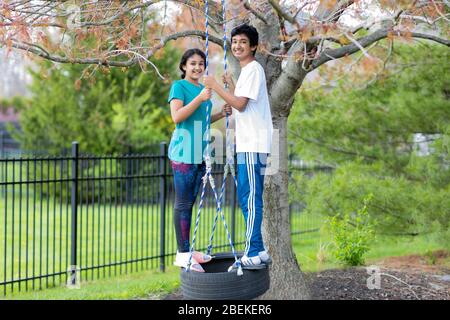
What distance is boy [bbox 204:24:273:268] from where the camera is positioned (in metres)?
4.57

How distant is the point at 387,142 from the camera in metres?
8.98

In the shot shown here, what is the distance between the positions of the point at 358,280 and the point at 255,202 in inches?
111

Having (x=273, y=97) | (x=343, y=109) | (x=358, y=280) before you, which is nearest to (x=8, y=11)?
(x=273, y=97)

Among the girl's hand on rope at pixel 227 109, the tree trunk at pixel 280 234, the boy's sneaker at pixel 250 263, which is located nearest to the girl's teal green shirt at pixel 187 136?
the girl's hand on rope at pixel 227 109

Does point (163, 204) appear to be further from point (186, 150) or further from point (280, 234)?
point (186, 150)

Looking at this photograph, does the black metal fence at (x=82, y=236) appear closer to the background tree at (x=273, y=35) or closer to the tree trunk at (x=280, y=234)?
the background tree at (x=273, y=35)

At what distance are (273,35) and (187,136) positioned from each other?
181cm

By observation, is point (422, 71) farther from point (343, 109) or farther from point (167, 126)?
point (167, 126)

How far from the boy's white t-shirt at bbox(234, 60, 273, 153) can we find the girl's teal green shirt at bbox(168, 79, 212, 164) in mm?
338

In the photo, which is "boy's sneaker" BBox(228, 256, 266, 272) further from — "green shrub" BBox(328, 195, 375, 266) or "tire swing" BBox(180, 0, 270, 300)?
"green shrub" BBox(328, 195, 375, 266)

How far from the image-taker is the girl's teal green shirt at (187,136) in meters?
4.79

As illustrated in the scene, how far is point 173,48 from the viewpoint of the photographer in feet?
51.6
